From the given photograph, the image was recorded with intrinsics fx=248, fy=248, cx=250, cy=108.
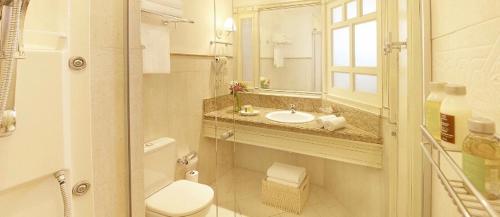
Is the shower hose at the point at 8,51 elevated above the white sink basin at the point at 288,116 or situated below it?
above

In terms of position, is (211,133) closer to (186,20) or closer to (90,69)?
(186,20)

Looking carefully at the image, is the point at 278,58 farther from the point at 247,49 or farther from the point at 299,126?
the point at 299,126

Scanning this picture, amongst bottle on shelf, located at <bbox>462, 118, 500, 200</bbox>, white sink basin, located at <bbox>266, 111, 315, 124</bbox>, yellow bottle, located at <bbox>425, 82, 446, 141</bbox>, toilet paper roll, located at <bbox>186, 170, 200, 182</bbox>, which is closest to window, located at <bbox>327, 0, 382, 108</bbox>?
white sink basin, located at <bbox>266, 111, 315, 124</bbox>

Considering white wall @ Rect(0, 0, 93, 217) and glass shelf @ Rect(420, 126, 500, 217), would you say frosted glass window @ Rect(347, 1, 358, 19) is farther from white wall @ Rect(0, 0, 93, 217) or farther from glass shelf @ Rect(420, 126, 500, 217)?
white wall @ Rect(0, 0, 93, 217)

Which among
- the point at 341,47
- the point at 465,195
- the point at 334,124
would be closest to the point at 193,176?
the point at 334,124

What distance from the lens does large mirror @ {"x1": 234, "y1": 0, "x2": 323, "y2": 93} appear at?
2482 millimetres

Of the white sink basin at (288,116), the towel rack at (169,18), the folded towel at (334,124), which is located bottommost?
the folded towel at (334,124)

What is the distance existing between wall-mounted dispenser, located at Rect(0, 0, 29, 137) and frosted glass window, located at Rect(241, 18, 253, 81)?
1.86 meters

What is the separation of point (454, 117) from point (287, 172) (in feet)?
6.08

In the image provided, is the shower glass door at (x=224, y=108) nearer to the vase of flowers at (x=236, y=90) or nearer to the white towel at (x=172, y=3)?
the vase of flowers at (x=236, y=90)

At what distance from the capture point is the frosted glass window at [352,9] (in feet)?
6.51

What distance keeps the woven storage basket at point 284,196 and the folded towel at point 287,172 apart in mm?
63

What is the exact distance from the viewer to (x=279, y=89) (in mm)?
2686

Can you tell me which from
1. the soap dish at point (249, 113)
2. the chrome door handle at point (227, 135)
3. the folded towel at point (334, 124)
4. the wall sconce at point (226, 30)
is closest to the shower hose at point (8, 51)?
the wall sconce at point (226, 30)
